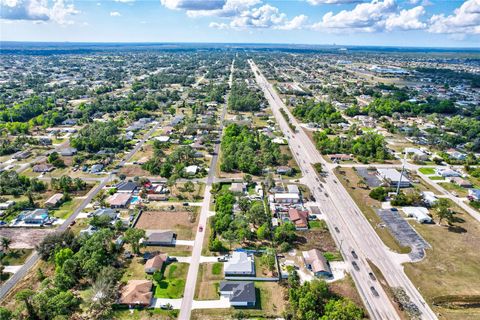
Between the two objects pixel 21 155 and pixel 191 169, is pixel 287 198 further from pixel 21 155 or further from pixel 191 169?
pixel 21 155

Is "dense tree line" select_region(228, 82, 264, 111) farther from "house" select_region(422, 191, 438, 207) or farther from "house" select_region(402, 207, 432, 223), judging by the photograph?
"house" select_region(402, 207, 432, 223)

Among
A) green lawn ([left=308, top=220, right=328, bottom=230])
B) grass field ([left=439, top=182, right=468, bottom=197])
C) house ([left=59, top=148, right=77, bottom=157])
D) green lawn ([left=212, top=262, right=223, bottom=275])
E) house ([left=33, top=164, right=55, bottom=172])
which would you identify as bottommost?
green lawn ([left=212, top=262, right=223, bottom=275])

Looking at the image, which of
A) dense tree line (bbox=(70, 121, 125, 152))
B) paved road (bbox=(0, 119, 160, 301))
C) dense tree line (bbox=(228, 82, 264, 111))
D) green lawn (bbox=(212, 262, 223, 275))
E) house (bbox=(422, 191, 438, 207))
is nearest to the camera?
paved road (bbox=(0, 119, 160, 301))

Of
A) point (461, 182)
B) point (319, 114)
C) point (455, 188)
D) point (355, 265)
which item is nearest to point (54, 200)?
point (355, 265)

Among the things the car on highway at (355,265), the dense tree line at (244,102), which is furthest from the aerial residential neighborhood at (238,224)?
the dense tree line at (244,102)

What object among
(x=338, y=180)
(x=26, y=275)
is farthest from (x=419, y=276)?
(x=26, y=275)

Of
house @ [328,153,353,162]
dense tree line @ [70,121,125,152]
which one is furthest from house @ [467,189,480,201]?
dense tree line @ [70,121,125,152]
